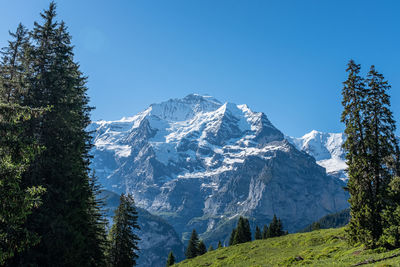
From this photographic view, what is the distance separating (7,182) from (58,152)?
8659 millimetres

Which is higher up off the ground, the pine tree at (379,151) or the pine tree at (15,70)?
the pine tree at (15,70)

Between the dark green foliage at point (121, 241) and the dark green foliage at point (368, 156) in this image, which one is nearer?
the dark green foliage at point (368, 156)

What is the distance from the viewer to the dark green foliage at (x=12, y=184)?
14.2m

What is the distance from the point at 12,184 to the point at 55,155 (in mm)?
8499

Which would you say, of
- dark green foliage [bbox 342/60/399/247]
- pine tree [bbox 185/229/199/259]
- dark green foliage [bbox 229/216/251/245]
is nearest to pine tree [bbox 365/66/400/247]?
dark green foliage [bbox 342/60/399/247]

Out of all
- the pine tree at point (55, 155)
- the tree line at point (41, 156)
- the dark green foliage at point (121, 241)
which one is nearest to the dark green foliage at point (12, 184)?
Answer: the tree line at point (41, 156)

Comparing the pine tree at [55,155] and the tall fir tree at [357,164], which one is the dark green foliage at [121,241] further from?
the tall fir tree at [357,164]

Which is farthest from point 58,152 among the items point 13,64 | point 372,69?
point 372,69

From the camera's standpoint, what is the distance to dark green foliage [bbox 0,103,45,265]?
1423cm

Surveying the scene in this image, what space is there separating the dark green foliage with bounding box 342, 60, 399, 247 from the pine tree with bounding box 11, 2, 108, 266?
73.6ft

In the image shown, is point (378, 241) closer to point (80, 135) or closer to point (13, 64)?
point (80, 135)

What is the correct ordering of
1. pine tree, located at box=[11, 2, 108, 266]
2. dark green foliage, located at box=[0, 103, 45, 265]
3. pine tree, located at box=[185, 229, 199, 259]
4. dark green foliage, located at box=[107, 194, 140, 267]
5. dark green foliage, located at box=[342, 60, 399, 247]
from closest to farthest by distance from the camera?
dark green foliage, located at box=[0, 103, 45, 265]
pine tree, located at box=[11, 2, 108, 266]
dark green foliage, located at box=[342, 60, 399, 247]
dark green foliage, located at box=[107, 194, 140, 267]
pine tree, located at box=[185, 229, 199, 259]

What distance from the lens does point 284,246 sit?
144 feet

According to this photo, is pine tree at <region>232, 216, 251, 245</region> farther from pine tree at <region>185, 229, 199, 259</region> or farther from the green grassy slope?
the green grassy slope
